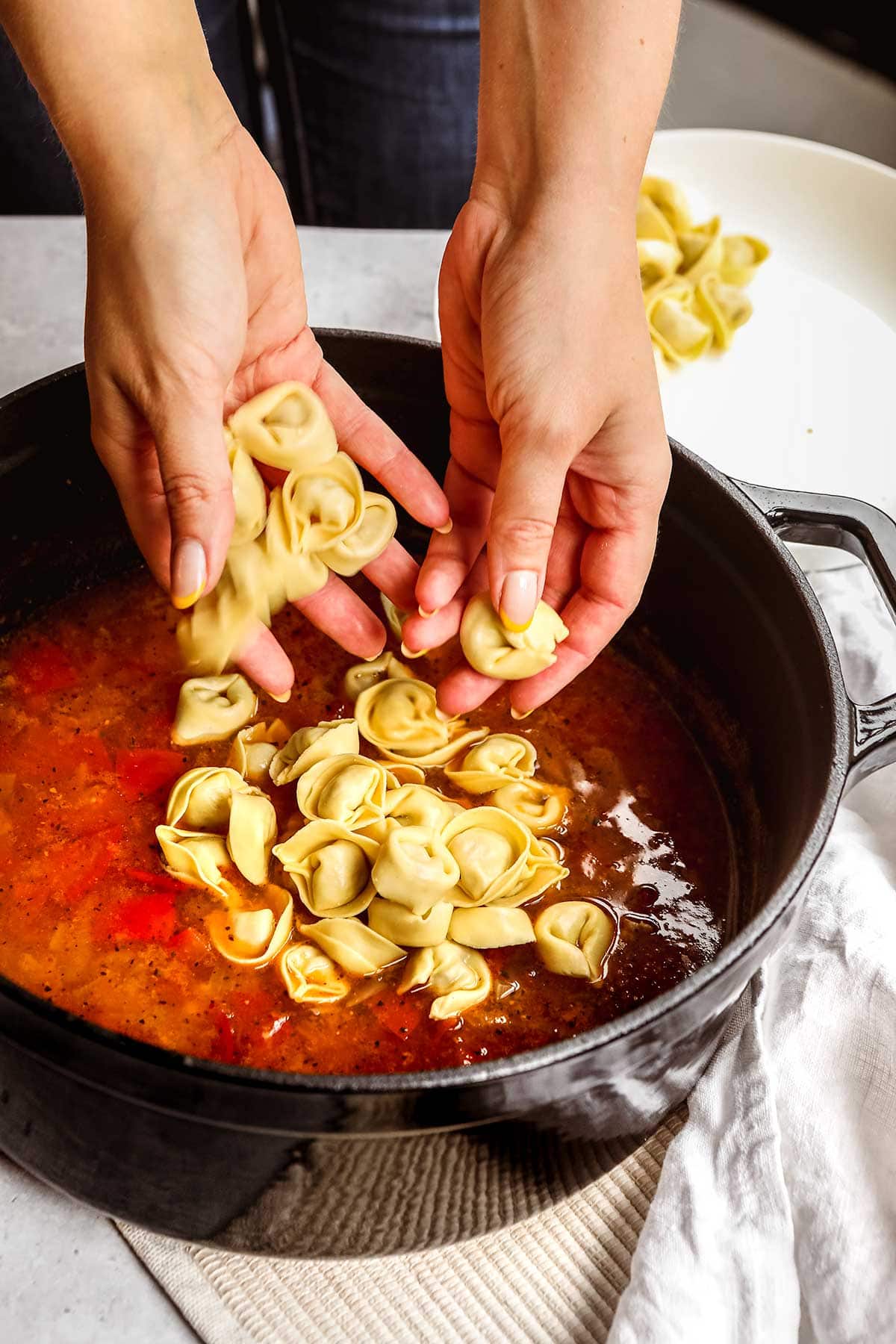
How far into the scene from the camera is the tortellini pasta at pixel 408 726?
69.3 inches

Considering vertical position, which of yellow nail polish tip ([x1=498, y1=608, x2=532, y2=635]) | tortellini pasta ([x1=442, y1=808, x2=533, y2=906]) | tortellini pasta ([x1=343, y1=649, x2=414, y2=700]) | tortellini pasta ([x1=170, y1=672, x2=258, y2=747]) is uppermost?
yellow nail polish tip ([x1=498, y1=608, x2=532, y2=635])

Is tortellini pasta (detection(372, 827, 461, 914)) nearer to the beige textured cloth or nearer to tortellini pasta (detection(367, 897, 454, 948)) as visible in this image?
tortellini pasta (detection(367, 897, 454, 948))

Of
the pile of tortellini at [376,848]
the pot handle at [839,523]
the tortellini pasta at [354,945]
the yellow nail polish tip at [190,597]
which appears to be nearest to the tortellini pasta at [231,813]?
the pile of tortellini at [376,848]

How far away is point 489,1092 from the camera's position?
1.07 metres

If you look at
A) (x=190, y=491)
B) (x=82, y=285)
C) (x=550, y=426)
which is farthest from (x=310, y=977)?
(x=82, y=285)

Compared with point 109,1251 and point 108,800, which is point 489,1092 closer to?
point 109,1251

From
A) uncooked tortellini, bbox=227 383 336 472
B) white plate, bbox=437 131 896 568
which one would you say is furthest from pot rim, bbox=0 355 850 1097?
white plate, bbox=437 131 896 568

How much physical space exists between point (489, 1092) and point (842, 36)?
14.3ft

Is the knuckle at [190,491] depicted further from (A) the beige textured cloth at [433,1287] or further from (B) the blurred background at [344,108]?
(B) the blurred background at [344,108]

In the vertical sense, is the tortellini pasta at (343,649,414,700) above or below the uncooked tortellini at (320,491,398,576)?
below

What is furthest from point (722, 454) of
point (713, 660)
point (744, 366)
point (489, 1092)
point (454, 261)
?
point (489, 1092)

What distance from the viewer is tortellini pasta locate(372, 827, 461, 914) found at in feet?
4.98

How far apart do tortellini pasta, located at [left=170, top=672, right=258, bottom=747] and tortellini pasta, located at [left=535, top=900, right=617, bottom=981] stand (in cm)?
53

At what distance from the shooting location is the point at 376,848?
1.60 meters
